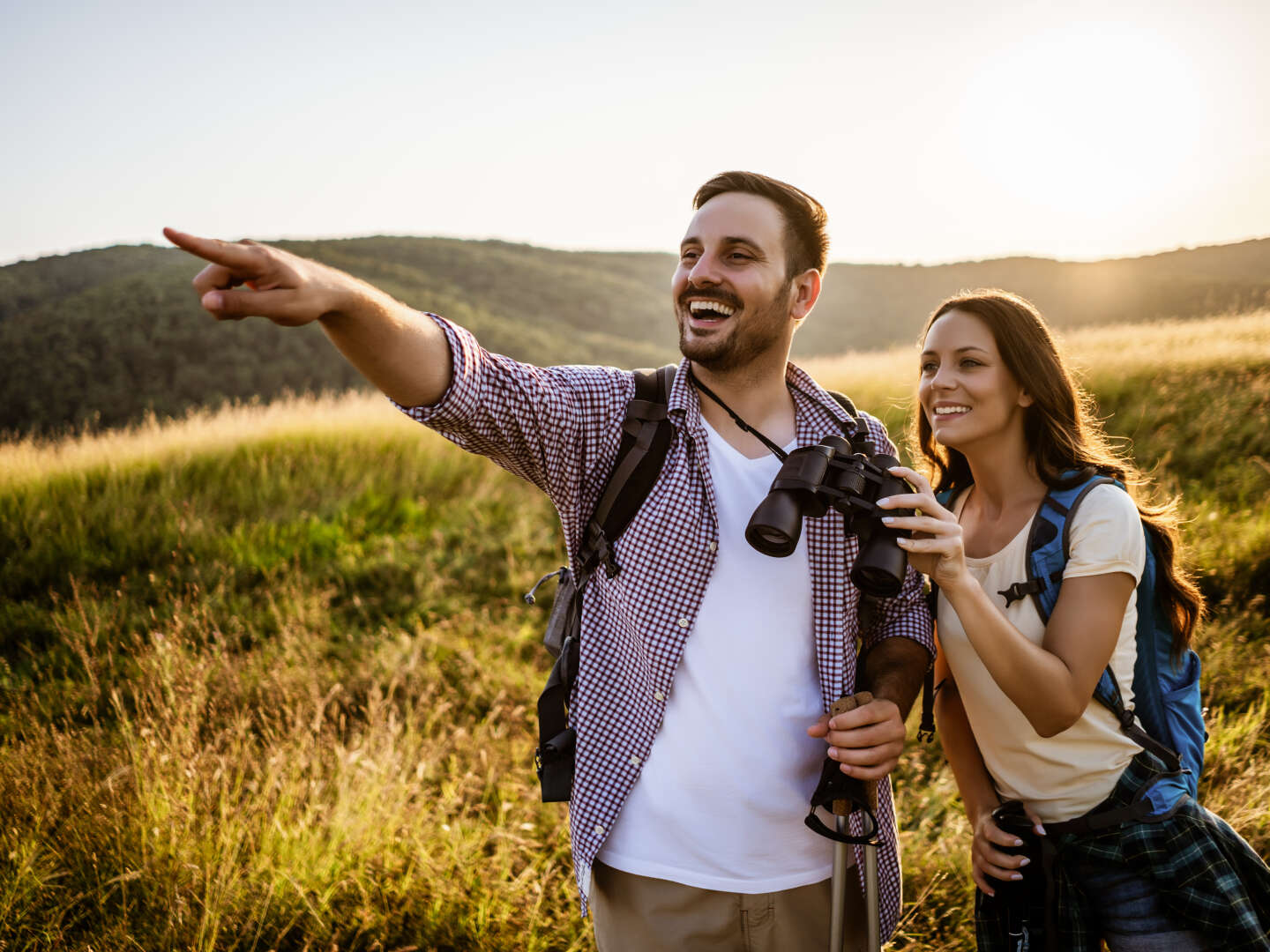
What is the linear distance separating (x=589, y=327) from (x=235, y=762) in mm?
56173

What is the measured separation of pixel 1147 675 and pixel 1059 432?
2.11 feet

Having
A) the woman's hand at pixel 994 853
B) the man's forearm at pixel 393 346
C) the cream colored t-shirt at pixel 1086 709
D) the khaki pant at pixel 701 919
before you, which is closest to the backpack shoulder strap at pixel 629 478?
the man's forearm at pixel 393 346

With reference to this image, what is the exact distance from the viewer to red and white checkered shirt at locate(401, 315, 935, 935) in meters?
1.67

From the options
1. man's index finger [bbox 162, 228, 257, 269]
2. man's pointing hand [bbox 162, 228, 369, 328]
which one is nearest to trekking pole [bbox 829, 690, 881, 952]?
man's pointing hand [bbox 162, 228, 369, 328]

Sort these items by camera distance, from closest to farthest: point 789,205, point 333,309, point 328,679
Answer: point 333,309 < point 789,205 < point 328,679

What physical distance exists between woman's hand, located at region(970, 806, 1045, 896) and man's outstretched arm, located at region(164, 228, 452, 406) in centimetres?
169

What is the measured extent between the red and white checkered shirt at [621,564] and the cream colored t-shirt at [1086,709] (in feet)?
1.20

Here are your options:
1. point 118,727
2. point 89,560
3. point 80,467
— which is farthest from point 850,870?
point 80,467

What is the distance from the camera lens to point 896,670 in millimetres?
1810

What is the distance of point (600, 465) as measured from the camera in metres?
1.80

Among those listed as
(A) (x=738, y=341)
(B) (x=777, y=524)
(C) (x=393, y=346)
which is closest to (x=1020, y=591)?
(B) (x=777, y=524)

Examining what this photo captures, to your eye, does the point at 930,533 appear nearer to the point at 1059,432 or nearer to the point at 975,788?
the point at 1059,432

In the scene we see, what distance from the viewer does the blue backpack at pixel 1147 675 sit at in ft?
5.66

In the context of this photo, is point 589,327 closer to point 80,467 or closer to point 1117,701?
point 80,467
